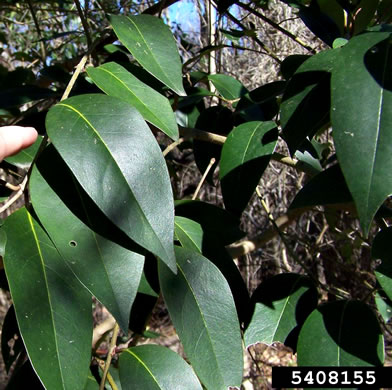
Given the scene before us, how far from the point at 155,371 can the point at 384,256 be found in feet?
0.97

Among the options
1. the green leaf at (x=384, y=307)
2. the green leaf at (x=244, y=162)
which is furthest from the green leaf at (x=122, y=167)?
the green leaf at (x=384, y=307)

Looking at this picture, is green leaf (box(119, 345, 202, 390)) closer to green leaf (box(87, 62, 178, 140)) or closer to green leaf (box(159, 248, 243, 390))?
green leaf (box(159, 248, 243, 390))

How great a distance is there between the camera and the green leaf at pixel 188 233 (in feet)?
1.93

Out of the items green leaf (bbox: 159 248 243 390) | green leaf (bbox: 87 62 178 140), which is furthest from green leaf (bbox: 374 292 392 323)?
green leaf (bbox: 87 62 178 140)

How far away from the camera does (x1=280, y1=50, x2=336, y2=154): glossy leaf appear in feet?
1.47

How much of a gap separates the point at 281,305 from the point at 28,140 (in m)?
0.39

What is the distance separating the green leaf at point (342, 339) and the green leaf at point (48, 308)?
261 mm

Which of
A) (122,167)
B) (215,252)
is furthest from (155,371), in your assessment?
(122,167)

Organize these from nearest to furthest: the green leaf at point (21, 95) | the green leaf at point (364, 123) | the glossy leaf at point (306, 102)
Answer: the green leaf at point (364, 123), the glossy leaf at point (306, 102), the green leaf at point (21, 95)

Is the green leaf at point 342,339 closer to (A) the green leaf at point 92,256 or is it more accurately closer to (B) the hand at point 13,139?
(A) the green leaf at point 92,256

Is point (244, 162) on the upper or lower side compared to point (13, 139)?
lower

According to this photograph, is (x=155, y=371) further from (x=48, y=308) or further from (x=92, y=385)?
(x=48, y=308)

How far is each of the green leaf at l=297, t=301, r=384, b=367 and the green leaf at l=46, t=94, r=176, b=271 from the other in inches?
10.0

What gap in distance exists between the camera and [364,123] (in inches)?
13.8
